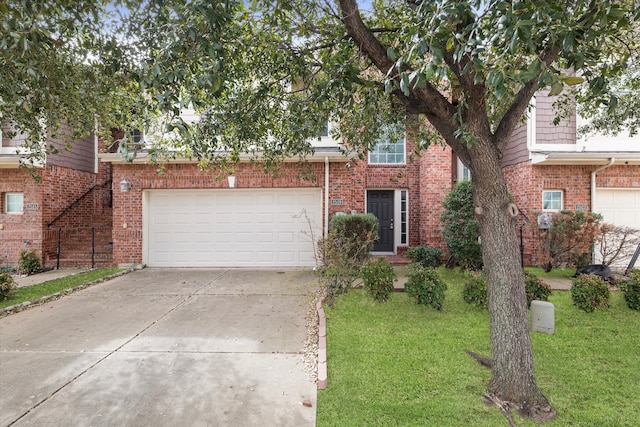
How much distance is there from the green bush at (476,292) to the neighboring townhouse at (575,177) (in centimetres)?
417

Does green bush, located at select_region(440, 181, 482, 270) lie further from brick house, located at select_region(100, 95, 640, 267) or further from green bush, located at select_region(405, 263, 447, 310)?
green bush, located at select_region(405, 263, 447, 310)

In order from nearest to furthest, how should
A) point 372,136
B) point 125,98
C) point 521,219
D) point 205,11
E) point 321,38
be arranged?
point 205,11
point 125,98
point 321,38
point 372,136
point 521,219

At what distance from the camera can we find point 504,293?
289 cm

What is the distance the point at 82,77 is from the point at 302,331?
13.7 feet

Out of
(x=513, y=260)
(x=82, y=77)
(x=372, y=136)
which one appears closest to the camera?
(x=513, y=260)

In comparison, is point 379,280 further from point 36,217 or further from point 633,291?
A: point 36,217

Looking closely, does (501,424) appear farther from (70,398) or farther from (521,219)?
(521,219)

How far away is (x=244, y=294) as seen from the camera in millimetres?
6523

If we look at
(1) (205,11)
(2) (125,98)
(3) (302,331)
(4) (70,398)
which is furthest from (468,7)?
(4) (70,398)

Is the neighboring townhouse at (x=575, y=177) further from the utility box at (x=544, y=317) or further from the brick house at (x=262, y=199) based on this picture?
the utility box at (x=544, y=317)

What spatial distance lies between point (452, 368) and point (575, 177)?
7787 millimetres

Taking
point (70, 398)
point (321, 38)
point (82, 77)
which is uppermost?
point (321, 38)

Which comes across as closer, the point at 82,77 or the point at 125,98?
the point at 82,77

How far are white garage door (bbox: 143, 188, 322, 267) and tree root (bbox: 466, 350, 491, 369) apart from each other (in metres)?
5.73
